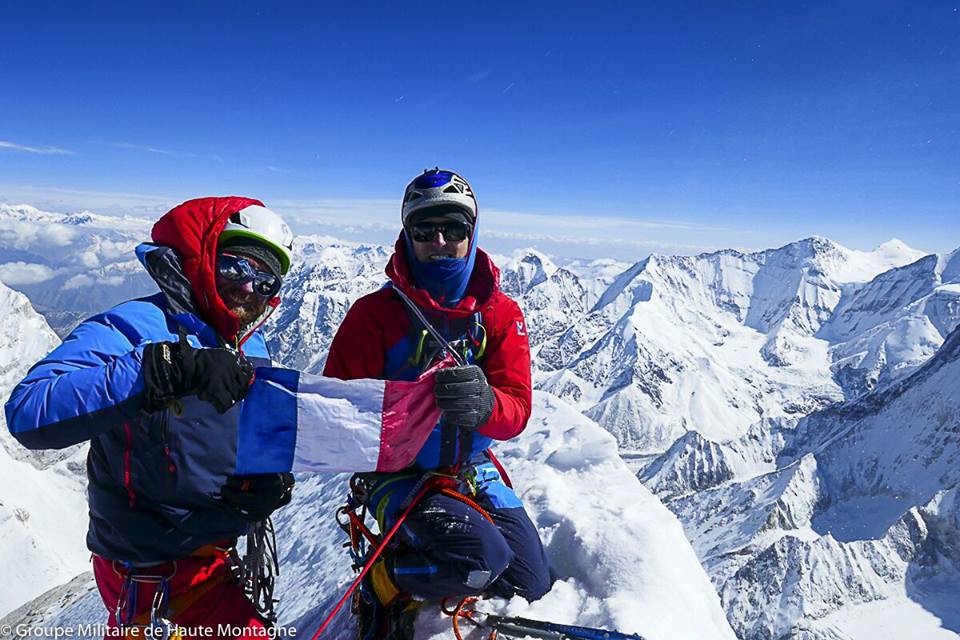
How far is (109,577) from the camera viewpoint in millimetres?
5070

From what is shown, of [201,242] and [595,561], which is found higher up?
[201,242]

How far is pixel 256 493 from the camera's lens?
4.97 m

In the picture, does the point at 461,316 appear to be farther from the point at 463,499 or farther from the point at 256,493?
the point at 256,493

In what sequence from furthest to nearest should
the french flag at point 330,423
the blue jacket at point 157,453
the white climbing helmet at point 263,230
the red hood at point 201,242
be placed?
the white climbing helmet at point 263,230 → the french flag at point 330,423 → the red hood at point 201,242 → the blue jacket at point 157,453

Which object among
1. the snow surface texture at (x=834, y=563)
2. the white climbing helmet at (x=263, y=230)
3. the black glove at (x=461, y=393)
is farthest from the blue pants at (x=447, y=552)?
the snow surface texture at (x=834, y=563)

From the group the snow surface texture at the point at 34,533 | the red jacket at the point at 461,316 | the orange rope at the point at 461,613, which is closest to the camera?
the orange rope at the point at 461,613

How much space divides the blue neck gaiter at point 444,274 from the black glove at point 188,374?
8.66 feet

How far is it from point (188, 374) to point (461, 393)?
2.30 meters

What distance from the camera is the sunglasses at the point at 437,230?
591 centimetres

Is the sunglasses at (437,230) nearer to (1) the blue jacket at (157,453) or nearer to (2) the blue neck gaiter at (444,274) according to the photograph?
(2) the blue neck gaiter at (444,274)

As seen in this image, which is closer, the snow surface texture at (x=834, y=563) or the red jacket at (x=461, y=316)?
the red jacket at (x=461, y=316)

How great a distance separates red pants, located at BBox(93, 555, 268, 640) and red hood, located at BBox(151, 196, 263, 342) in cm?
238

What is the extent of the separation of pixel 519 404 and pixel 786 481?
21920cm

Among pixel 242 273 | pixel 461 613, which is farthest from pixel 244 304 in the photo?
pixel 461 613
